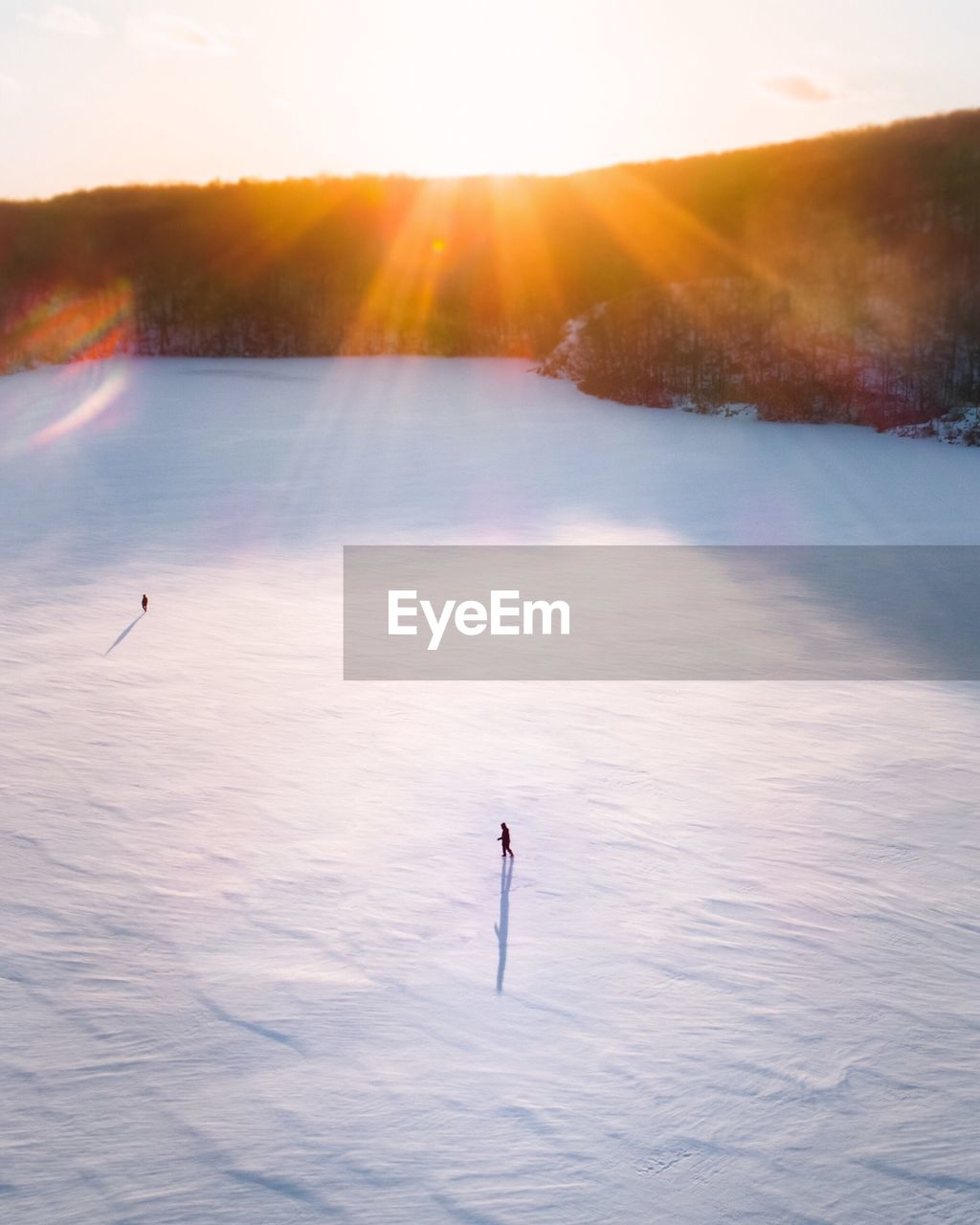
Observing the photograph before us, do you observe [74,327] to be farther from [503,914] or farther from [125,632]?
[503,914]

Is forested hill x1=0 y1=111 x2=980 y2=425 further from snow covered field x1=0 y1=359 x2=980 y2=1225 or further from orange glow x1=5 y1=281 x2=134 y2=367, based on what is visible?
snow covered field x1=0 y1=359 x2=980 y2=1225

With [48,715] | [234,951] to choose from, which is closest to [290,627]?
[48,715]

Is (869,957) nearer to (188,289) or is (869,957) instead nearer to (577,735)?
(577,735)

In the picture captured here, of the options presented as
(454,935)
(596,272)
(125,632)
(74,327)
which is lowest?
(454,935)
